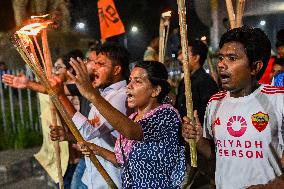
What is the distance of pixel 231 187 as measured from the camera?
2.59 meters

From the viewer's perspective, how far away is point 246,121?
2486 millimetres

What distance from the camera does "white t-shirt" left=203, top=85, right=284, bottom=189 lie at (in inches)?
96.2

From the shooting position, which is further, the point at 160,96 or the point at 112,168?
the point at 112,168

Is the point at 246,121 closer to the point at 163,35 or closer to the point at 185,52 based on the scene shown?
the point at 185,52

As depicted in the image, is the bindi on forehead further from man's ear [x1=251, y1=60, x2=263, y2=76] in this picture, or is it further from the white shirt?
the white shirt

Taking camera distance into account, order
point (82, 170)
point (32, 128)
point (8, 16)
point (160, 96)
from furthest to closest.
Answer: point (8, 16)
point (32, 128)
point (82, 170)
point (160, 96)

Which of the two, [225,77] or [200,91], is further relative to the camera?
[200,91]

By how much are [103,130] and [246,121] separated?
131cm

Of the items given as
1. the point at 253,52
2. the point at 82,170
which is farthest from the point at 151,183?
the point at 82,170

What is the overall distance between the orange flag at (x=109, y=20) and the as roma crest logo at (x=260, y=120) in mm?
3828

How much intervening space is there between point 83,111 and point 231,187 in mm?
2190

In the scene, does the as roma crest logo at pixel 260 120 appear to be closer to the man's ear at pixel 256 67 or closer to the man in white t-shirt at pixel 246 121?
the man in white t-shirt at pixel 246 121

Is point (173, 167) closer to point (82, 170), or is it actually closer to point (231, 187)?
point (231, 187)

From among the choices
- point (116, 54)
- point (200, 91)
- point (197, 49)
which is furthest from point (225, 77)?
point (197, 49)
